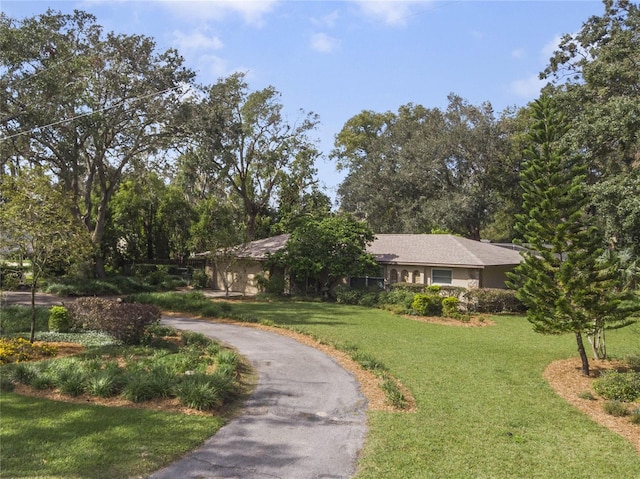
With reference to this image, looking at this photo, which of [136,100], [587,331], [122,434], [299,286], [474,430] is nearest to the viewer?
[122,434]

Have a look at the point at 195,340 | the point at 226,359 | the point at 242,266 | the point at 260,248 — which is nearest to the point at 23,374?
the point at 226,359

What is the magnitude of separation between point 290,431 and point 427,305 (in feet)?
51.9

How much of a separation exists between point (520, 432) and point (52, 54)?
27.5m

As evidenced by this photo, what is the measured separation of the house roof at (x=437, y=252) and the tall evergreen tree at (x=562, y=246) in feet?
41.8

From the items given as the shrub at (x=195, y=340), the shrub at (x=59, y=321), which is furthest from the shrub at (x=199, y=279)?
the shrub at (x=195, y=340)

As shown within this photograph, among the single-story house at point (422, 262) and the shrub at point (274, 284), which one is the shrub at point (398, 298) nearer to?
the single-story house at point (422, 262)

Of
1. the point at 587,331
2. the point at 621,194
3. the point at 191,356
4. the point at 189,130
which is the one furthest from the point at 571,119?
the point at 191,356

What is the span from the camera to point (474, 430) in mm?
8109

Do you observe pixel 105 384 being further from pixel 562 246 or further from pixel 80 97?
pixel 80 97

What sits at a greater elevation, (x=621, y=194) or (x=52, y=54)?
(x=52, y=54)

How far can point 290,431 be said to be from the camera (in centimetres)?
786

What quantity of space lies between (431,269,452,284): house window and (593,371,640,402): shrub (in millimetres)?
15711

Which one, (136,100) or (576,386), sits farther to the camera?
(136,100)

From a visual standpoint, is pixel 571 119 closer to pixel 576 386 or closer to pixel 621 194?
pixel 621 194
